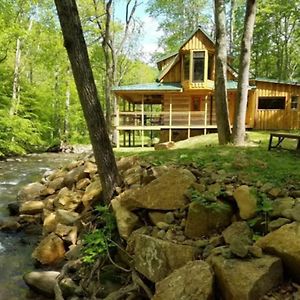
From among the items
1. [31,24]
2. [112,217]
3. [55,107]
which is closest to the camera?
[112,217]

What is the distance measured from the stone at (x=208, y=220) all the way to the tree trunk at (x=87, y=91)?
79.1 inches

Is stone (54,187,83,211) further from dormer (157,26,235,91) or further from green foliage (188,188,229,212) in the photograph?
dormer (157,26,235,91)

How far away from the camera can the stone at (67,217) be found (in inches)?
267

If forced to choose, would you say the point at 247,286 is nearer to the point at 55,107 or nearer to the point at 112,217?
the point at 112,217

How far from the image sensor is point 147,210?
5.31 meters

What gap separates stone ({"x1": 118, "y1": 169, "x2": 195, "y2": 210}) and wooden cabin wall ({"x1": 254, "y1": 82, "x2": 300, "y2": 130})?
15.1m

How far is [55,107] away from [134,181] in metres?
24.2

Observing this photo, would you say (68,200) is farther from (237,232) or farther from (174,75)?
(174,75)

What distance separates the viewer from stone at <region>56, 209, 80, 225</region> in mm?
6793

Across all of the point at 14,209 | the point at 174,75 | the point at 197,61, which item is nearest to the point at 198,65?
the point at 197,61

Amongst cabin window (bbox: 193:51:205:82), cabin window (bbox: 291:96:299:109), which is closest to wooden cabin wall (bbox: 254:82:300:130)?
cabin window (bbox: 291:96:299:109)

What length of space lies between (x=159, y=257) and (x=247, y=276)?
126 centimetres

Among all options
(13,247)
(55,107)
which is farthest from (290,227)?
(55,107)

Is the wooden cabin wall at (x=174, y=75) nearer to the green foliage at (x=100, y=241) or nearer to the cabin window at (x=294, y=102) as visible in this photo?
the cabin window at (x=294, y=102)
